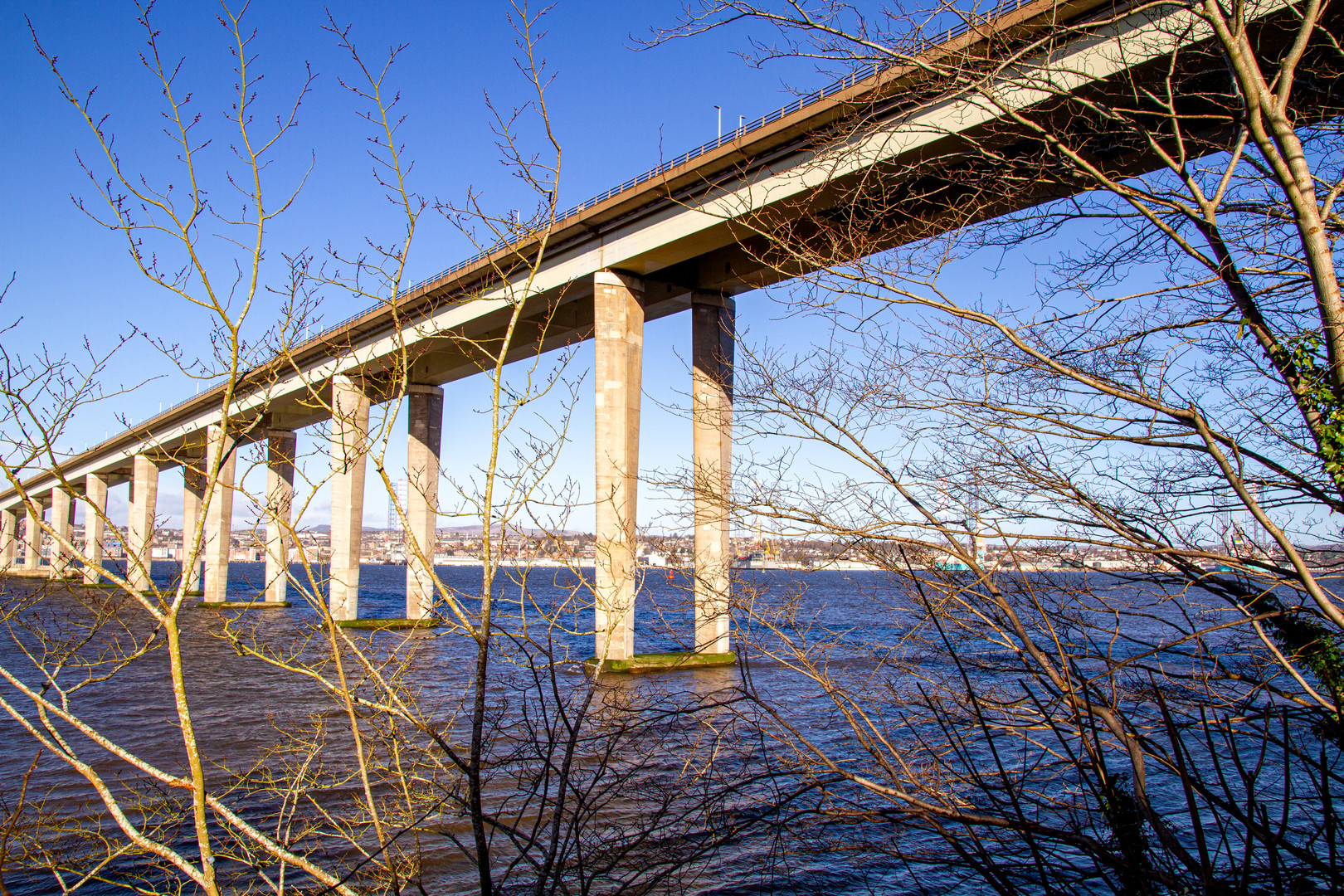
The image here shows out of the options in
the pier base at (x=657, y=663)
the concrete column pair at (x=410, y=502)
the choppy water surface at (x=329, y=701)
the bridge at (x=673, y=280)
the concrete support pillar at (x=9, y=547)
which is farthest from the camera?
the concrete column pair at (x=410, y=502)

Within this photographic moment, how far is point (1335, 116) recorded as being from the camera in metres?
6.32

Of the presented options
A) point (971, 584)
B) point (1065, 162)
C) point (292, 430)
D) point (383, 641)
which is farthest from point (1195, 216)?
point (292, 430)

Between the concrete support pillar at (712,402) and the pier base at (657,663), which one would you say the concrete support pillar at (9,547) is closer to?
the pier base at (657,663)

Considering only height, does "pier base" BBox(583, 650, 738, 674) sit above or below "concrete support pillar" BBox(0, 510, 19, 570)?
below

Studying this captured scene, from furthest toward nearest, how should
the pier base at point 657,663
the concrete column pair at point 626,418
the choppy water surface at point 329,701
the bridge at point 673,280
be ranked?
1. the concrete column pair at point 626,418
2. the pier base at point 657,663
3. the choppy water surface at point 329,701
4. the bridge at point 673,280

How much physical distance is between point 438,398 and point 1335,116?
3795 cm

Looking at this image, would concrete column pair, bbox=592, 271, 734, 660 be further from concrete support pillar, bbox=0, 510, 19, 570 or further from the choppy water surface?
concrete support pillar, bbox=0, 510, 19, 570

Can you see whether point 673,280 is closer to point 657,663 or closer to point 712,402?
point 712,402

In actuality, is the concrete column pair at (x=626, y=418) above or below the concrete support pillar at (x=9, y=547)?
above

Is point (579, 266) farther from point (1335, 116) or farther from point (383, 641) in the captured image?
point (1335, 116)

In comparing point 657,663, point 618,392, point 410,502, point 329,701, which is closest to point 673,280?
point 618,392

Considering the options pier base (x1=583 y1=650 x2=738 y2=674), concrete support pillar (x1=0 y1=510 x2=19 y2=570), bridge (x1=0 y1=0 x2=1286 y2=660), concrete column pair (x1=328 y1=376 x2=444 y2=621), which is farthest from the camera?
concrete column pair (x1=328 y1=376 x2=444 y2=621)

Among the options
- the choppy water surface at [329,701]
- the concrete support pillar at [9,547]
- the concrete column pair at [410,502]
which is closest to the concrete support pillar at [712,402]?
the choppy water surface at [329,701]

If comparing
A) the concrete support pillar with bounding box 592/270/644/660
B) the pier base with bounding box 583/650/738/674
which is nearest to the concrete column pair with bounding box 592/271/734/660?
the concrete support pillar with bounding box 592/270/644/660
